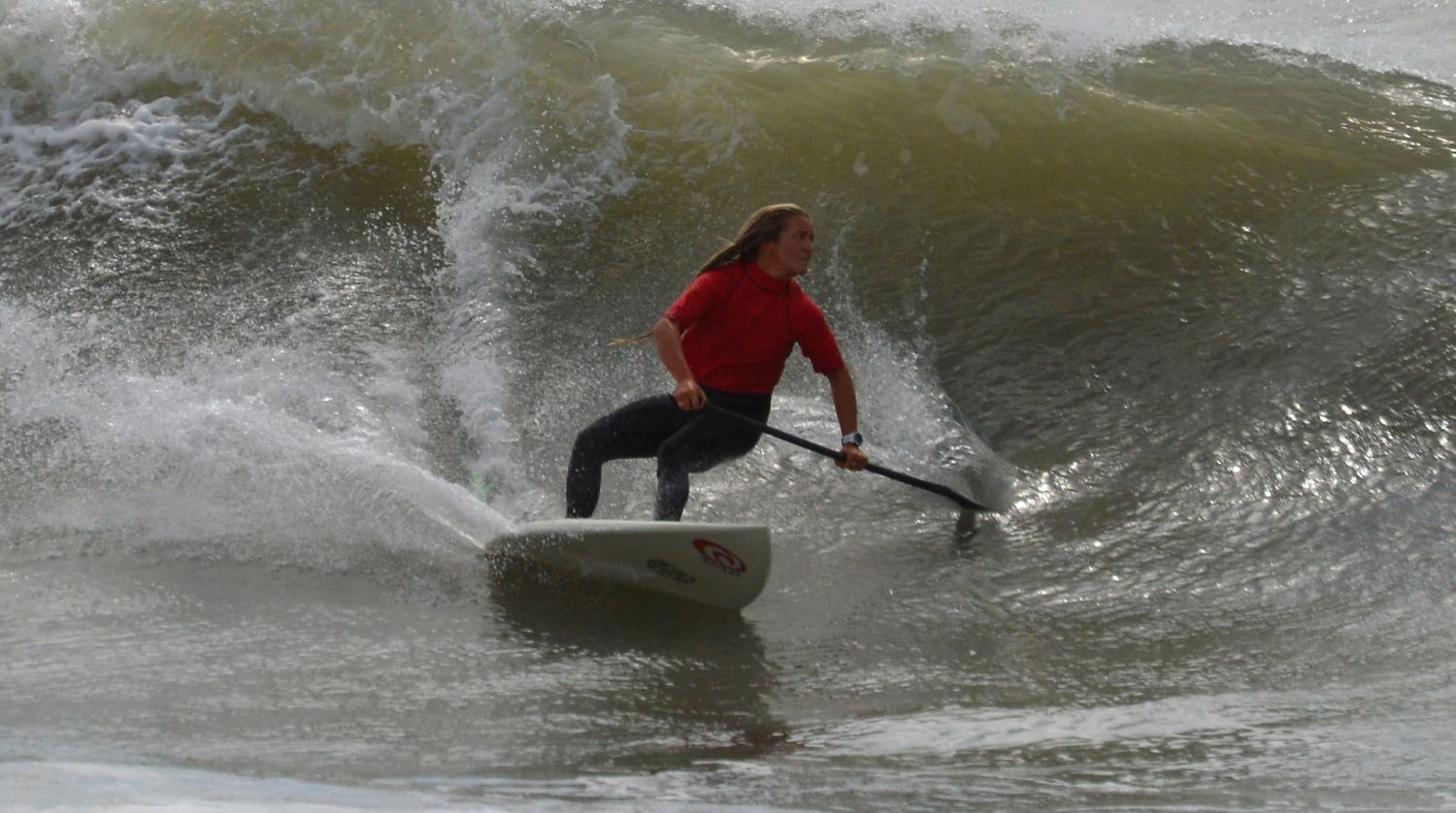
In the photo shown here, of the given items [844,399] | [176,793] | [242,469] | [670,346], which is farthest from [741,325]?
[176,793]

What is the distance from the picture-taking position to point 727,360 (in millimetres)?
4730

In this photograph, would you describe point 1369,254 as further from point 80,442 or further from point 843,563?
point 80,442

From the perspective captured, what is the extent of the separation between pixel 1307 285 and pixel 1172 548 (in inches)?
89.0

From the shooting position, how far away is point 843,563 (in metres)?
4.96

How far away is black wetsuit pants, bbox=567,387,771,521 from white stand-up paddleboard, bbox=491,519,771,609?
0.38 m

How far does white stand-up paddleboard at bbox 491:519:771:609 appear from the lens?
4.23 meters

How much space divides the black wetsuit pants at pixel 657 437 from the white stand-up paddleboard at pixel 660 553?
0.38 m

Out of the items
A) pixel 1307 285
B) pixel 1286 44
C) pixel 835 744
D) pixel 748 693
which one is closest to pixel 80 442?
pixel 748 693

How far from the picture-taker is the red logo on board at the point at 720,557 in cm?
423

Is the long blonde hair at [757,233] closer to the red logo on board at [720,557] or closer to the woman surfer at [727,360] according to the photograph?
the woman surfer at [727,360]

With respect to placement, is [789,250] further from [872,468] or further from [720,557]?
[720,557]

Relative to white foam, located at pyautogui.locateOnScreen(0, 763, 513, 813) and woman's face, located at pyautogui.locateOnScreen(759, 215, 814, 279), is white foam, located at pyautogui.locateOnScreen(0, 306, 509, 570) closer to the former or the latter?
woman's face, located at pyautogui.locateOnScreen(759, 215, 814, 279)

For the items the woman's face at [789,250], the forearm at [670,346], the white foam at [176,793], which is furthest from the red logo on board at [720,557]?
the white foam at [176,793]

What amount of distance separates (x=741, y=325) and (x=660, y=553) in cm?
82
